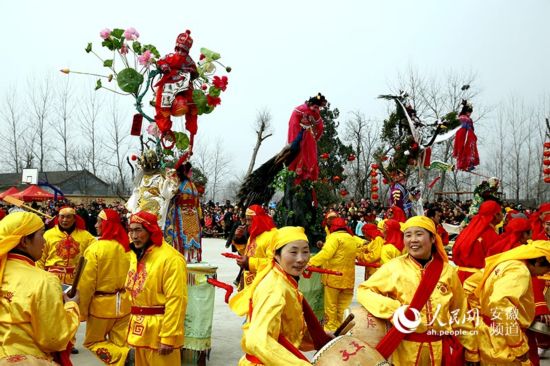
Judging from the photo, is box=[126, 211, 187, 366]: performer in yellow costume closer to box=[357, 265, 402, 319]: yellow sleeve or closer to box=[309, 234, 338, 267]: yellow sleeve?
box=[357, 265, 402, 319]: yellow sleeve

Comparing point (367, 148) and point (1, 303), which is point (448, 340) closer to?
point (1, 303)

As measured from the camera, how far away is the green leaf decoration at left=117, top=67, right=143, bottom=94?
6.80 metres

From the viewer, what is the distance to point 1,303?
312cm

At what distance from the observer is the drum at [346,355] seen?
2.84m

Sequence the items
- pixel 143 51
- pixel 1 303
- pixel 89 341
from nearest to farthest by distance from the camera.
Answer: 1. pixel 1 303
2. pixel 89 341
3. pixel 143 51

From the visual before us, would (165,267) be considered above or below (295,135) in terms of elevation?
below

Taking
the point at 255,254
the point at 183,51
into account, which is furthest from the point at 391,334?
the point at 183,51

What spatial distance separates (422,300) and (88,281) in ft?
13.4

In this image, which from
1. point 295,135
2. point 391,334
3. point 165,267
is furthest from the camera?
point 295,135

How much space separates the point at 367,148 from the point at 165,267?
30549 millimetres

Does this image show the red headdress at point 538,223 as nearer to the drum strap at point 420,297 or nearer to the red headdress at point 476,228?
the red headdress at point 476,228

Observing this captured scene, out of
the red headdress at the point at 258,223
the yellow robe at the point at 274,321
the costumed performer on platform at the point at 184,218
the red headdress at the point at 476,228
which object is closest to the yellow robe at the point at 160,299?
the yellow robe at the point at 274,321

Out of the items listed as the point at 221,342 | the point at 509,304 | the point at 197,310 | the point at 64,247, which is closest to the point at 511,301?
the point at 509,304

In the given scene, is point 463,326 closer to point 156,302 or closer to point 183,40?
point 156,302
